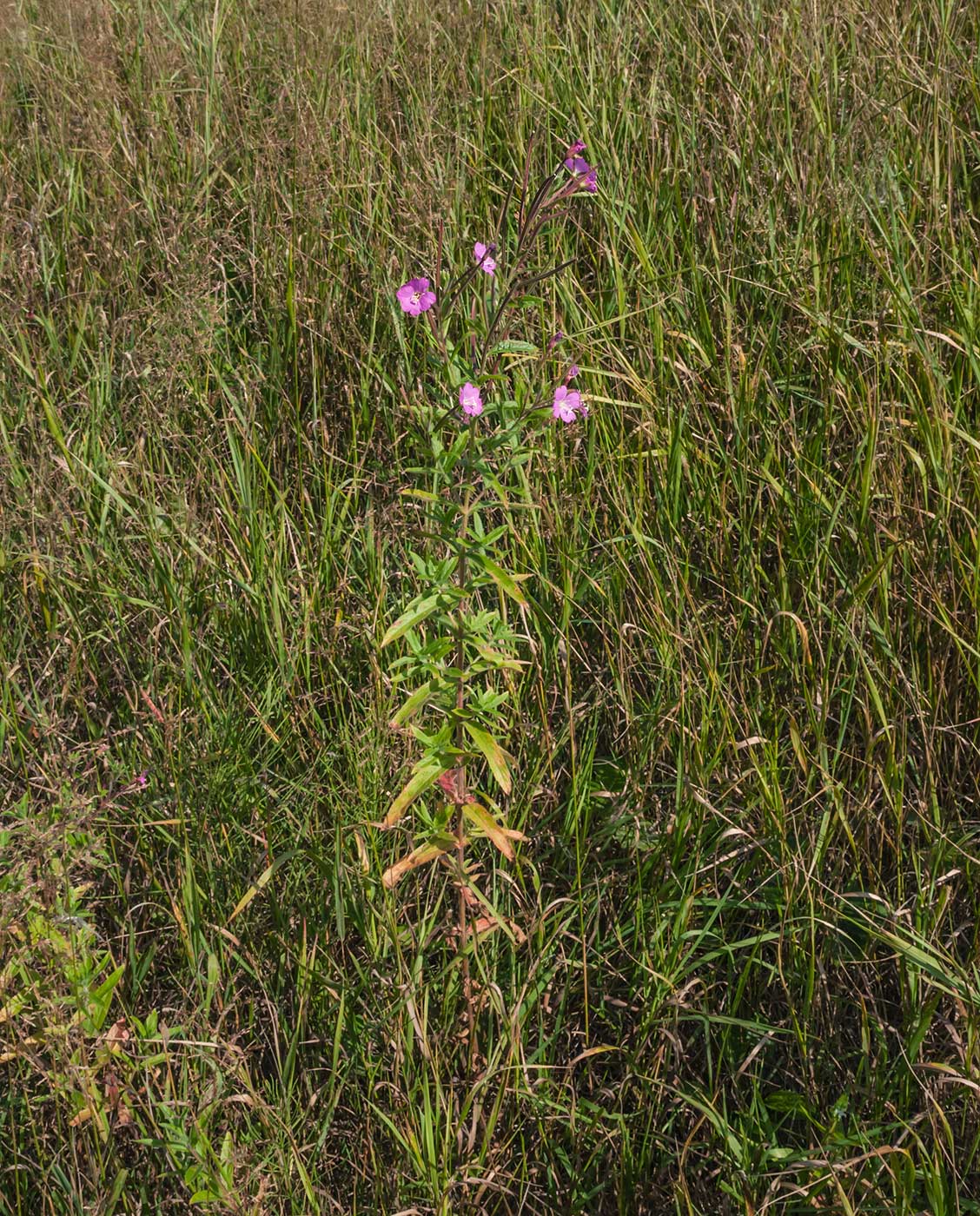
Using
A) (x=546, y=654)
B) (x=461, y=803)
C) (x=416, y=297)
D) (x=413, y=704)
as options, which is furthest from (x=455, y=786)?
(x=416, y=297)

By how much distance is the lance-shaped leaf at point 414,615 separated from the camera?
1522 mm

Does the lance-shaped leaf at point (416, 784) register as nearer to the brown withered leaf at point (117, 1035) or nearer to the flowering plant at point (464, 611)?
the flowering plant at point (464, 611)

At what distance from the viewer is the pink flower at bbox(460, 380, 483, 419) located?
1.51 metres

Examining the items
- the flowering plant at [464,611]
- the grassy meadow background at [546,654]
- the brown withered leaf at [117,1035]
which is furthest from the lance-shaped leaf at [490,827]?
the brown withered leaf at [117,1035]

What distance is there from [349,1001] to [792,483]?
3.77 ft

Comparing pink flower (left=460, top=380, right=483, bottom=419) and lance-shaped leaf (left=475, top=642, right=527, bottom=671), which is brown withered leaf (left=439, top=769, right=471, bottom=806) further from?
pink flower (left=460, top=380, right=483, bottom=419)

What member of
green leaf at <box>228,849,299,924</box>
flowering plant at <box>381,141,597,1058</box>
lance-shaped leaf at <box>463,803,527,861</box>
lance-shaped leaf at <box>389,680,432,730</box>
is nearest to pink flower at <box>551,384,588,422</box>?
flowering plant at <box>381,141,597,1058</box>

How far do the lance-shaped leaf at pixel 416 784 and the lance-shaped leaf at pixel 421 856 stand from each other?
0.07 metres

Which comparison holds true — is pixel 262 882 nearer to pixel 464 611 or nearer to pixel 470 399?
pixel 464 611

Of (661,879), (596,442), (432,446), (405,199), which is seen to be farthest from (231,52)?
(661,879)

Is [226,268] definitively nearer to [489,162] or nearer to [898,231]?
[489,162]

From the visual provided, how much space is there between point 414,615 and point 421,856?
34 cm

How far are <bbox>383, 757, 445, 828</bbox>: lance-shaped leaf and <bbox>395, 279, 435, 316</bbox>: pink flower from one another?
0.65 m

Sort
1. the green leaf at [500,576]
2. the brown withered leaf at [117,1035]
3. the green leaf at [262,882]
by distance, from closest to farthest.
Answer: the brown withered leaf at [117,1035]
the green leaf at [500,576]
the green leaf at [262,882]
